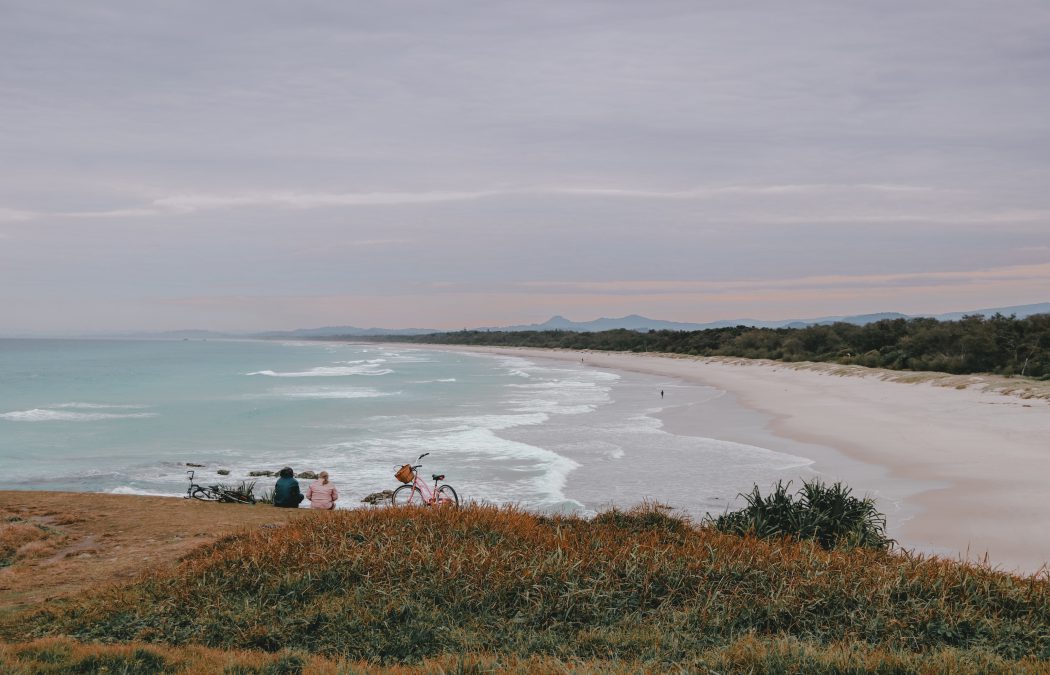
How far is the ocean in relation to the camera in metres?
17.4

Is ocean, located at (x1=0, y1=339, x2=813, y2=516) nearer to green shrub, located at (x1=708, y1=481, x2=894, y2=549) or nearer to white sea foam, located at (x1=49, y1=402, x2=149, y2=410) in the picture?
white sea foam, located at (x1=49, y1=402, x2=149, y2=410)

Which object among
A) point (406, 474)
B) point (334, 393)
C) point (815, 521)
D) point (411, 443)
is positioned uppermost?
point (815, 521)

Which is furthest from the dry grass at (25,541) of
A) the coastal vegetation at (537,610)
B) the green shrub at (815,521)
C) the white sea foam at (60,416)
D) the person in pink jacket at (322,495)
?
the white sea foam at (60,416)

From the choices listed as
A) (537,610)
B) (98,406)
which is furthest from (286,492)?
(98,406)

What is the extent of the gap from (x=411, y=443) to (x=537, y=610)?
754 inches

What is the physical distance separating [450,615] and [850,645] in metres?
3.40

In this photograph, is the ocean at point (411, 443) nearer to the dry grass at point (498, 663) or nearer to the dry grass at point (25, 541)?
the dry grass at point (25, 541)

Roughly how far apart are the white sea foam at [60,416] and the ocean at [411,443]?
8 cm

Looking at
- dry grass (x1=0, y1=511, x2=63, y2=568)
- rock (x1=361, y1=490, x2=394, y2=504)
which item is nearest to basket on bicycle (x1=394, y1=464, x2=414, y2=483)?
rock (x1=361, y1=490, x2=394, y2=504)

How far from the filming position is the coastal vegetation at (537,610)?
5.69 m

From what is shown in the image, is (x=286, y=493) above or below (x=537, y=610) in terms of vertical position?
below

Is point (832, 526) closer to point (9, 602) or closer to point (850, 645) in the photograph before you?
point (850, 645)

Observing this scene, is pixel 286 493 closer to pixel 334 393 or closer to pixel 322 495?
pixel 322 495

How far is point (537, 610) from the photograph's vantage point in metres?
6.72
